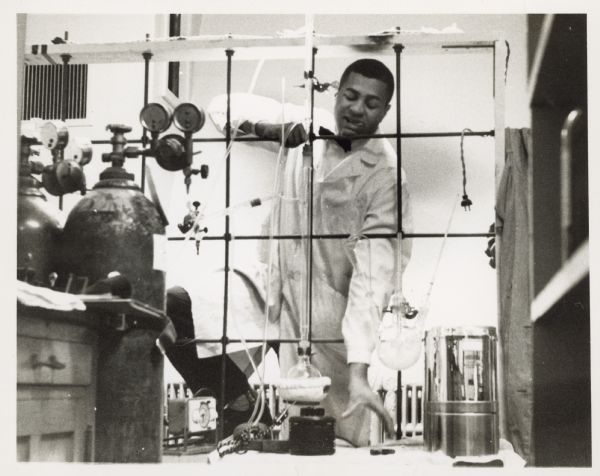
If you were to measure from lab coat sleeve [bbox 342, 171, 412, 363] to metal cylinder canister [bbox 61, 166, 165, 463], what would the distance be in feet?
1.42

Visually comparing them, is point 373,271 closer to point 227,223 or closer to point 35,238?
point 227,223

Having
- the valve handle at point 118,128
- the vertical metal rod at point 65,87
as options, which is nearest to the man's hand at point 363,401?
the valve handle at point 118,128

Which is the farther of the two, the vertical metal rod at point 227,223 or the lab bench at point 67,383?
the vertical metal rod at point 227,223

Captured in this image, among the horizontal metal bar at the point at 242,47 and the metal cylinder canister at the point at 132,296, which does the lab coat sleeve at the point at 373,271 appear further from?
the metal cylinder canister at the point at 132,296

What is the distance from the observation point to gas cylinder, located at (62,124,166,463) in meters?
1.83

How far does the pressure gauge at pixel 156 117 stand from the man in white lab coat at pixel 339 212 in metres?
0.11

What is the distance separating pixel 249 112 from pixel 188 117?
0.46 ft

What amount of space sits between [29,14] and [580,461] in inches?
62.1

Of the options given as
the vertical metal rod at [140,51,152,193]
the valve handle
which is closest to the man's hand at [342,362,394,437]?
the vertical metal rod at [140,51,152,193]

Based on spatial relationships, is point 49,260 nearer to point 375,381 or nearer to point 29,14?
point 29,14

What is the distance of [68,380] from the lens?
1790 mm

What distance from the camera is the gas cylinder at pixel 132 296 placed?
183cm

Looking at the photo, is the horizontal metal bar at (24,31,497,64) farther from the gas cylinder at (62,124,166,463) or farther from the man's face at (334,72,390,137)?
the gas cylinder at (62,124,166,463)

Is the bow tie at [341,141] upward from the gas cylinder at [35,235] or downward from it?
upward
